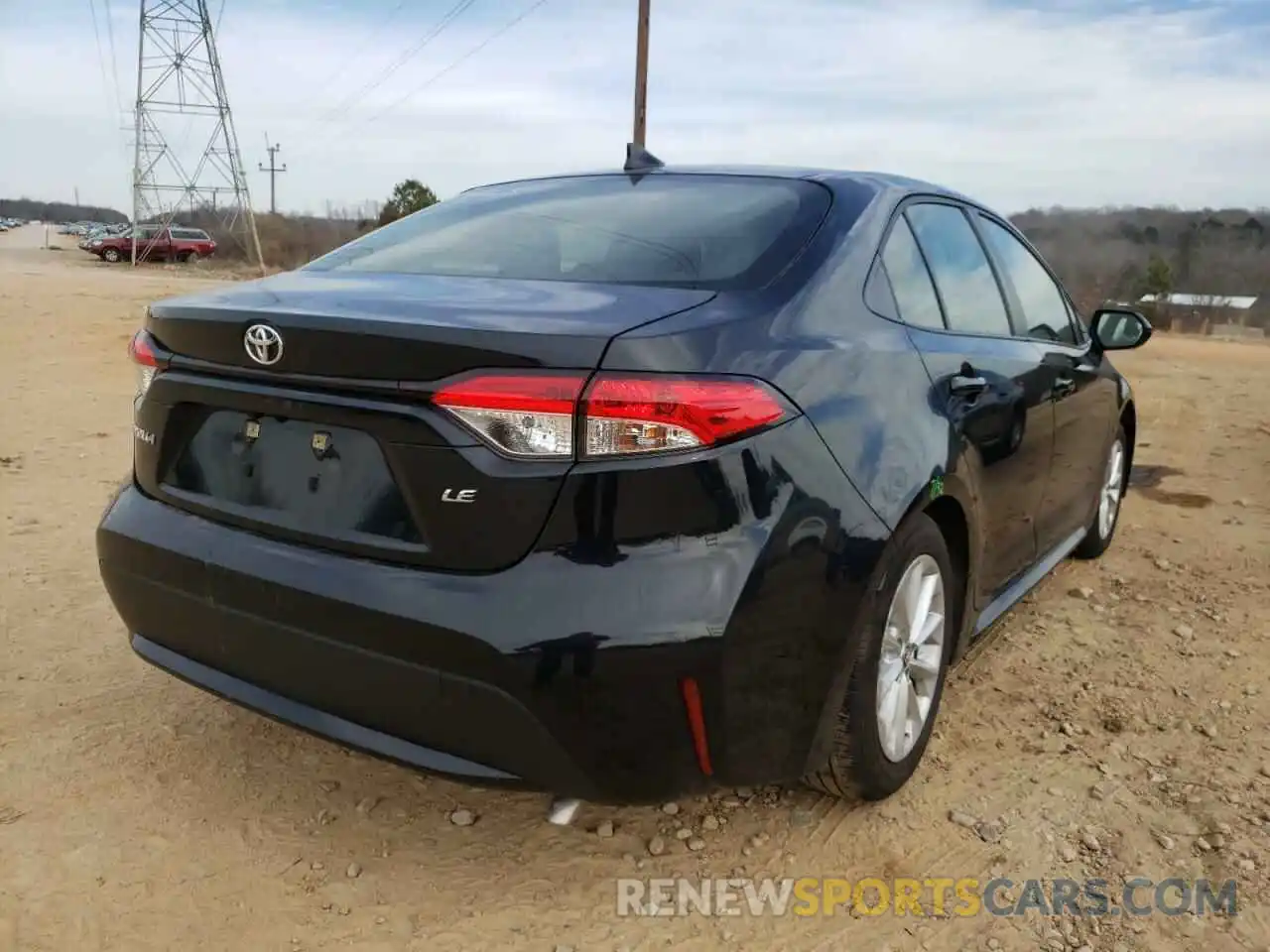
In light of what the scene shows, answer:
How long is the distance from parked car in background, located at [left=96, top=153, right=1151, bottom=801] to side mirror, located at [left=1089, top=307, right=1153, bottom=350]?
67.5 inches

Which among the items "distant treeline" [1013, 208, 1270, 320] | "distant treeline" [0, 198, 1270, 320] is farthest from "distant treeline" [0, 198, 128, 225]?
"distant treeline" [1013, 208, 1270, 320]

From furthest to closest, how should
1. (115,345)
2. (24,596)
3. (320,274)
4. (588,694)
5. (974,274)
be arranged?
(115,345)
(24,596)
(974,274)
(320,274)
(588,694)

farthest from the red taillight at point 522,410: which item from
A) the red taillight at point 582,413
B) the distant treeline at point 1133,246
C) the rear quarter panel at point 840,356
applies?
the distant treeline at point 1133,246

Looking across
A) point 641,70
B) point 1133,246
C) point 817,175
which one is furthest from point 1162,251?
point 817,175

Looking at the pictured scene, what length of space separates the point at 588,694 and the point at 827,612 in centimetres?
53

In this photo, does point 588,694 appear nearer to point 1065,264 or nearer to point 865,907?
point 865,907

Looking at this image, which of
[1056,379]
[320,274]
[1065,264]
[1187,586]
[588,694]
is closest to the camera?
[588,694]

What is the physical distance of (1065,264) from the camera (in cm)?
5109

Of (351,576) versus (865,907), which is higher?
(351,576)

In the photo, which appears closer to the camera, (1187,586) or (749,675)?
(749,675)

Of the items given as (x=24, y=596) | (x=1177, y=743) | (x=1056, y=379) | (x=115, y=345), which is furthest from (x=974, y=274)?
(x=115, y=345)

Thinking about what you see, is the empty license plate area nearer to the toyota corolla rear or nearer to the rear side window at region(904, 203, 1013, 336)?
the toyota corolla rear

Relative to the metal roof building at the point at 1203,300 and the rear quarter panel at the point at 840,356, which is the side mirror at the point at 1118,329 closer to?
the rear quarter panel at the point at 840,356

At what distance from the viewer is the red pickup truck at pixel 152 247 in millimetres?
39875
